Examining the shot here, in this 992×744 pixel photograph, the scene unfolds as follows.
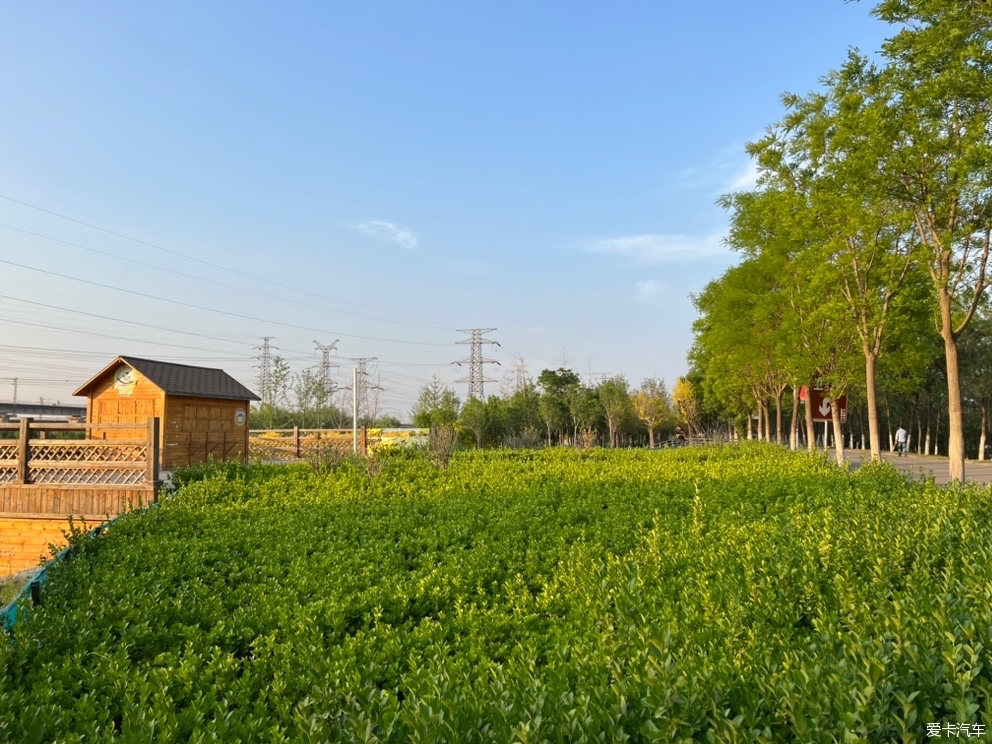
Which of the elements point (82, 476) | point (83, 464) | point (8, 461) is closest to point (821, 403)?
point (83, 464)

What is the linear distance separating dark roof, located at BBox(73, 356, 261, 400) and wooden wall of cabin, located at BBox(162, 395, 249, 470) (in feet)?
0.71

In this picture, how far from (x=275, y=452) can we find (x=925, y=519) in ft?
61.2

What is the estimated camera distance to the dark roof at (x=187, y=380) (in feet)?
55.6

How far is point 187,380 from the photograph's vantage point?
18078 millimetres

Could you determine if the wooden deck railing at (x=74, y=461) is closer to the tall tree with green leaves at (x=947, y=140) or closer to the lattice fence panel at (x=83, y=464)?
the lattice fence panel at (x=83, y=464)

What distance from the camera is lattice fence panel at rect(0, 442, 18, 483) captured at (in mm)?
10633

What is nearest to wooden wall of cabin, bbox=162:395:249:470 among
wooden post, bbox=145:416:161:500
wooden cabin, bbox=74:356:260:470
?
wooden cabin, bbox=74:356:260:470

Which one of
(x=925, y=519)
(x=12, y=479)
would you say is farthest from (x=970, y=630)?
(x=12, y=479)

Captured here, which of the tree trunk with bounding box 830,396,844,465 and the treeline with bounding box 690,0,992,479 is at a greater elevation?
the treeline with bounding box 690,0,992,479

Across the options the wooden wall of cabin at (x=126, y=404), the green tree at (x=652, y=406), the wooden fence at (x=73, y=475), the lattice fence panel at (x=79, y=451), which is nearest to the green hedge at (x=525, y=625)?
the wooden fence at (x=73, y=475)

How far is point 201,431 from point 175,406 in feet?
3.80

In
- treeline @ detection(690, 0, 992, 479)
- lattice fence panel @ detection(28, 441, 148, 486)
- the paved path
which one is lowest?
the paved path

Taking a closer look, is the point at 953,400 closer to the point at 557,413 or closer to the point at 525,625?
the point at 525,625

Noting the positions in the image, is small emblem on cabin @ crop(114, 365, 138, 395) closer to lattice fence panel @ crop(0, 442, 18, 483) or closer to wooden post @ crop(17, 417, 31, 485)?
lattice fence panel @ crop(0, 442, 18, 483)
